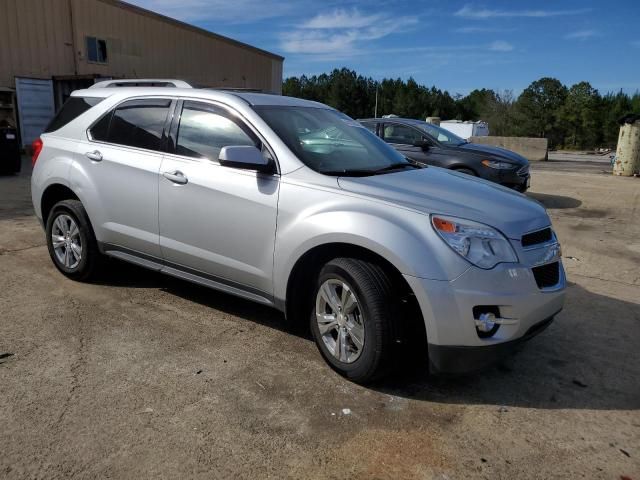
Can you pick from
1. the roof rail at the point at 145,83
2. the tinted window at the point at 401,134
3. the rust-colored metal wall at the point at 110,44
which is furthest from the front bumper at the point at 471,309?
the rust-colored metal wall at the point at 110,44

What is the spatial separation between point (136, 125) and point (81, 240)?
1.16 metres

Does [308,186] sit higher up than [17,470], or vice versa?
[308,186]

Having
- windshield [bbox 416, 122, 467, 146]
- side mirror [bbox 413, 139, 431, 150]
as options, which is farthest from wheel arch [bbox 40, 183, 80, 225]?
windshield [bbox 416, 122, 467, 146]

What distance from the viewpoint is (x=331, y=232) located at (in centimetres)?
317

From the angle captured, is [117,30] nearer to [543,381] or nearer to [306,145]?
[306,145]

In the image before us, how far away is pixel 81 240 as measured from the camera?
466cm

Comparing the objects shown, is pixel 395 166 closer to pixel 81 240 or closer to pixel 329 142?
pixel 329 142

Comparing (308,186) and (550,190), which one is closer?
(308,186)

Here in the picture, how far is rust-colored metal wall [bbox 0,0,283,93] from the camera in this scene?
18.5 m

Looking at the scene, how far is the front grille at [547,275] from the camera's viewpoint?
310 centimetres

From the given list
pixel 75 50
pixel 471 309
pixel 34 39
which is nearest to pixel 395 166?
pixel 471 309

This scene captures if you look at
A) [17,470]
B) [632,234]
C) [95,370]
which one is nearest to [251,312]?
[95,370]

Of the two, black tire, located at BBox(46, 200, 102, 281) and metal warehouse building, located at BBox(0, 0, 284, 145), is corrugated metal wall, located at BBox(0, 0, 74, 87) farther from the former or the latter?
black tire, located at BBox(46, 200, 102, 281)

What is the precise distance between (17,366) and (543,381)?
334cm
